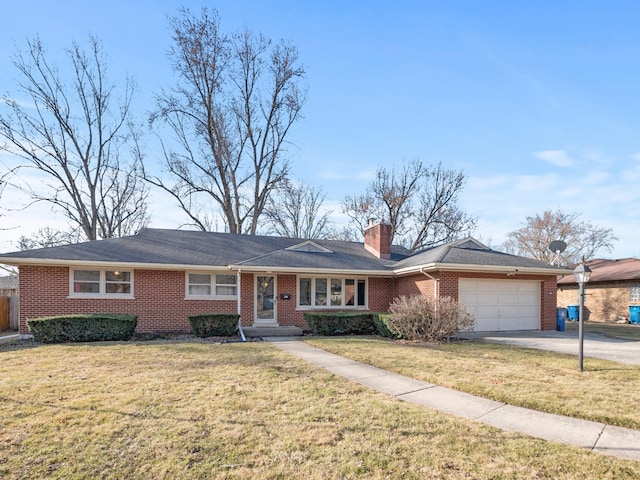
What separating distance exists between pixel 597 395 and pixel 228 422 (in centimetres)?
513

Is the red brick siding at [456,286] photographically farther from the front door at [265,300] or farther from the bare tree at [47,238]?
the bare tree at [47,238]

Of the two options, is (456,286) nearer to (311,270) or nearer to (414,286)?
(414,286)

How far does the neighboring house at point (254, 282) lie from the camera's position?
516 inches

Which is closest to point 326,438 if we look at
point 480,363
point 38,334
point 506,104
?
point 480,363

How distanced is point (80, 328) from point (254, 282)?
5.89 metres

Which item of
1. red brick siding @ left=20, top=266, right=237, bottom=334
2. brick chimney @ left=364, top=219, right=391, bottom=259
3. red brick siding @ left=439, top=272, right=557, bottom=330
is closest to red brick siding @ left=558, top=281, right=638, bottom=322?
red brick siding @ left=439, top=272, right=557, bottom=330

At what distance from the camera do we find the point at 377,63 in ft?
40.9

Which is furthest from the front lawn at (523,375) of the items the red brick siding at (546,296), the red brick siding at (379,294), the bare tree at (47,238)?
the bare tree at (47,238)

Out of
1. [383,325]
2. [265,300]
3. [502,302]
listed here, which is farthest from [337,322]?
[502,302]

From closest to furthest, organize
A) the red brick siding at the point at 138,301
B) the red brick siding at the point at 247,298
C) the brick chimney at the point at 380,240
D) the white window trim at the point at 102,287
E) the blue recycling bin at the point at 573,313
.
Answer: the red brick siding at the point at 138,301 < the white window trim at the point at 102,287 < the red brick siding at the point at 247,298 < the brick chimney at the point at 380,240 < the blue recycling bin at the point at 573,313

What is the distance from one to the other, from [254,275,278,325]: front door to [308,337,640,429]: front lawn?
184 inches

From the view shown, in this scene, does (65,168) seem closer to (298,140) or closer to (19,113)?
(19,113)

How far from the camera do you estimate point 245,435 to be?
13.1 ft

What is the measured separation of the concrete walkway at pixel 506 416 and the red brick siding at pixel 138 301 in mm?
8727
